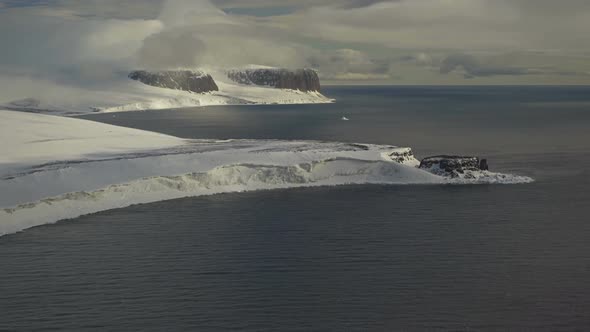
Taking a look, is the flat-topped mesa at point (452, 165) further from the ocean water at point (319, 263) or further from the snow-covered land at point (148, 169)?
the ocean water at point (319, 263)

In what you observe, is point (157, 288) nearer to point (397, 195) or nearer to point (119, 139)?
point (397, 195)

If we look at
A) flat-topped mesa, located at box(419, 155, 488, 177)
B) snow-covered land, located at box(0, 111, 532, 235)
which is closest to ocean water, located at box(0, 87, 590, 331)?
snow-covered land, located at box(0, 111, 532, 235)

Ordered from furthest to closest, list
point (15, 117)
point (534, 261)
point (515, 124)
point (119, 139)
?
point (515, 124) → point (15, 117) → point (119, 139) → point (534, 261)

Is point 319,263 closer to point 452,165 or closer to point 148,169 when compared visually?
point 148,169

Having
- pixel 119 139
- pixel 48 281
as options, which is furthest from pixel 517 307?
pixel 119 139

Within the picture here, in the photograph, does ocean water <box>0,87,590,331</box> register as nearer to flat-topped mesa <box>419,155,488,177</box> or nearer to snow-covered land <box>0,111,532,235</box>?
snow-covered land <box>0,111,532,235</box>

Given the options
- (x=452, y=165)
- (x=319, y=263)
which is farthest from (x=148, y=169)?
(x=452, y=165)
